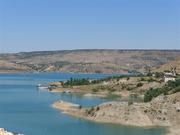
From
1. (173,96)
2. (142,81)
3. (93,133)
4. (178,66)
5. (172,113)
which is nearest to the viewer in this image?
(93,133)

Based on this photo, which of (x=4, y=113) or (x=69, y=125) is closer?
(x=69, y=125)

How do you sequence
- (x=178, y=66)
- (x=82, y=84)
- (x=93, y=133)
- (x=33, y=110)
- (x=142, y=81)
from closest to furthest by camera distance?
(x=93, y=133)
(x=33, y=110)
(x=142, y=81)
(x=82, y=84)
(x=178, y=66)

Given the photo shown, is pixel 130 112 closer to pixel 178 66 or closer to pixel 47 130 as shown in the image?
pixel 47 130

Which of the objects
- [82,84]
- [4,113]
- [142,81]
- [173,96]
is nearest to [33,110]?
[4,113]

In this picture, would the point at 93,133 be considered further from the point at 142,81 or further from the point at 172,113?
the point at 142,81

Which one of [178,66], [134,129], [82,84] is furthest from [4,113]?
[178,66]

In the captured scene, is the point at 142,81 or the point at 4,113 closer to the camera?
the point at 4,113
